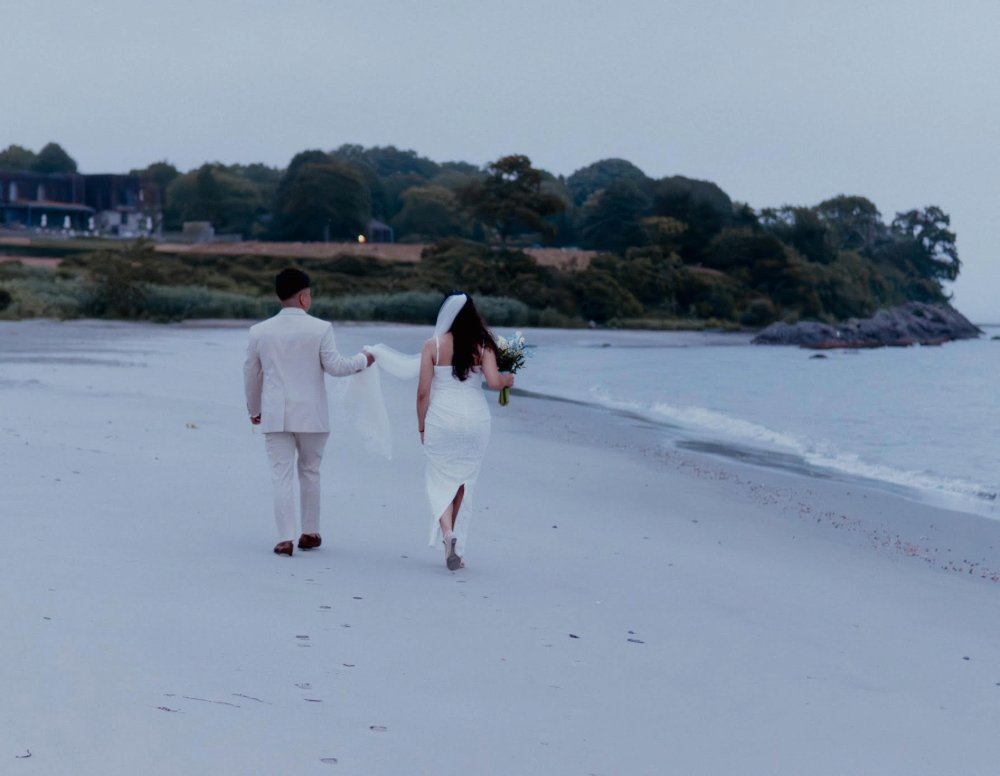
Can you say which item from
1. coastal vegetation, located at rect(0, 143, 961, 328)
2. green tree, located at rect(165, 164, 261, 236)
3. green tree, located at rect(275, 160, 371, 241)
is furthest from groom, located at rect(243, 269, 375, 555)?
green tree, located at rect(165, 164, 261, 236)

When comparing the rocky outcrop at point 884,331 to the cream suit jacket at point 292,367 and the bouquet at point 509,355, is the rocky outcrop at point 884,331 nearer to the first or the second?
the bouquet at point 509,355

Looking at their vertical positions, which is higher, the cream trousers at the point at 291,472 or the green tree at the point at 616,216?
the green tree at the point at 616,216

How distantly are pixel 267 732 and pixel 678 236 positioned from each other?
286 ft

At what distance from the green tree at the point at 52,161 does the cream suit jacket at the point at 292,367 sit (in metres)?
128

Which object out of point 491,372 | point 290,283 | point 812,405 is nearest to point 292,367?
point 290,283

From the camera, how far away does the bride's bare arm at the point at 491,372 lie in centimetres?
768

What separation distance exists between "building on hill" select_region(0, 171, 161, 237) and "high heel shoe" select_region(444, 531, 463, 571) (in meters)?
103

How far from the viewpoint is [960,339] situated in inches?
3844

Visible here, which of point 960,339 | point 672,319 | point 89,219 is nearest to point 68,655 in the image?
point 672,319

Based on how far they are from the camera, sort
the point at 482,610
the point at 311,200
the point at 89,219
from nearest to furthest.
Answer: the point at 482,610
the point at 311,200
the point at 89,219

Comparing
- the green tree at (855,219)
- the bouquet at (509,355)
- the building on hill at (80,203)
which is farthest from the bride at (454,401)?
the green tree at (855,219)

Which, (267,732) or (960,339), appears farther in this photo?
(960,339)

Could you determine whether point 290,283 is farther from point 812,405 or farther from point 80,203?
point 80,203

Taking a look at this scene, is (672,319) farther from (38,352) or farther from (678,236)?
(38,352)
